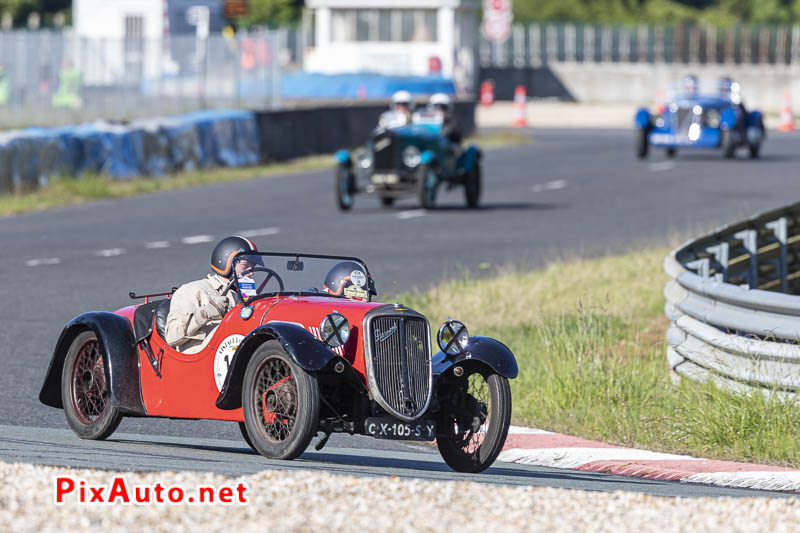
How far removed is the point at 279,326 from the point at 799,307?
355 centimetres

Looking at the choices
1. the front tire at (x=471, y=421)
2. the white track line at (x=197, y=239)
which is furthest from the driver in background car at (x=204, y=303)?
the white track line at (x=197, y=239)

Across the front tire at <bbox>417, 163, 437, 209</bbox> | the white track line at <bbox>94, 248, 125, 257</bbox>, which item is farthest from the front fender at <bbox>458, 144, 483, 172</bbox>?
the white track line at <bbox>94, 248, 125, 257</bbox>

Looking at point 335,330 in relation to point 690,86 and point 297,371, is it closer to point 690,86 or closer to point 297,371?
point 297,371

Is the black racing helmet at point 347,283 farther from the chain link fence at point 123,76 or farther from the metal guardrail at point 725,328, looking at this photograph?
the chain link fence at point 123,76

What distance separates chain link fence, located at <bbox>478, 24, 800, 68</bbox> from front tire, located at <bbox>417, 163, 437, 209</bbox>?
4232cm

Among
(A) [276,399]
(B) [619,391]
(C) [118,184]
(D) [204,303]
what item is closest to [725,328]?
(B) [619,391]

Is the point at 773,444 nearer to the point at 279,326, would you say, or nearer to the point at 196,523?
the point at 279,326

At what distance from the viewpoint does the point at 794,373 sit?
9.60m

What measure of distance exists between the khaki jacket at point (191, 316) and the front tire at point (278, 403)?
69cm

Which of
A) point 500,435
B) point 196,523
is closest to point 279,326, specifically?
point 500,435

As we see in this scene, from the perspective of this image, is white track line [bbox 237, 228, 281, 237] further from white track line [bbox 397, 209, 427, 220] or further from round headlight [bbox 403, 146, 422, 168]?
round headlight [bbox 403, 146, 422, 168]

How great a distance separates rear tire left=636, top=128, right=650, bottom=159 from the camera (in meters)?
35.5

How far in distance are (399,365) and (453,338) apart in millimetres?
431

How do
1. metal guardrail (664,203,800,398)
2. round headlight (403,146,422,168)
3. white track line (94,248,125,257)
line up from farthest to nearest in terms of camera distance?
round headlight (403,146,422,168) → white track line (94,248,125,257) → metal guardrail (664,203,800,398)
